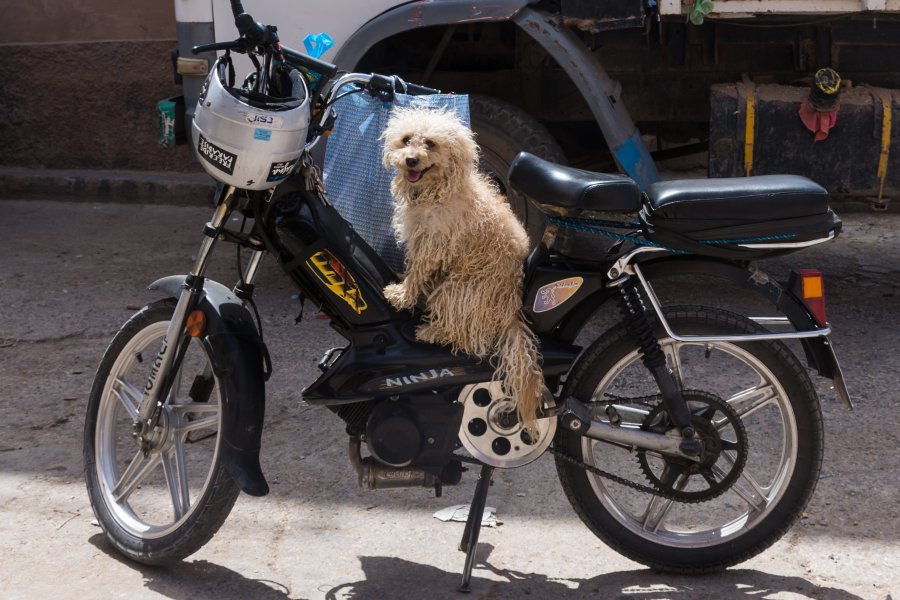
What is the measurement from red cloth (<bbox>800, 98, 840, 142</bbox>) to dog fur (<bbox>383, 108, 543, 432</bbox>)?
7.80ft

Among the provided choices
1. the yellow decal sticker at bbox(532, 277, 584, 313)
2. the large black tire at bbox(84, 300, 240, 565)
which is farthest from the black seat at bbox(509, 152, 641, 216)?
the large black tire at bbox(84, 300, 240, 565)

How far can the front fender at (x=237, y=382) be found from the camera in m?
3.01

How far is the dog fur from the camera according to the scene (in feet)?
9.14

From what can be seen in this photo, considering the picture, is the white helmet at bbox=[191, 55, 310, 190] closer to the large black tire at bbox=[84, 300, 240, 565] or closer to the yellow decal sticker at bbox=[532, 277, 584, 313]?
the large black tire at bbox=[84, 300, 240, 565]

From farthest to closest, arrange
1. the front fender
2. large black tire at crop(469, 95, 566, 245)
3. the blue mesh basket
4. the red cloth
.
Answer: large black tire at crop(469, 95, 566, 245) → the red cloth → the blue mesh basket → the front fender

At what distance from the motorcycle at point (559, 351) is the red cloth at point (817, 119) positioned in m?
2.08

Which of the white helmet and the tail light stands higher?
the white helmet

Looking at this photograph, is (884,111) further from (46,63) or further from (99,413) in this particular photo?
(46,63)

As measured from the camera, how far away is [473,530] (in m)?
2.99

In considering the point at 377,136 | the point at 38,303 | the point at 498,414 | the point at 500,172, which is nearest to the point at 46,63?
the point at 38,303

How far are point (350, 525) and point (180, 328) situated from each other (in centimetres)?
82

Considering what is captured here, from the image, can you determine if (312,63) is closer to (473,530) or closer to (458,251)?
(458,251)

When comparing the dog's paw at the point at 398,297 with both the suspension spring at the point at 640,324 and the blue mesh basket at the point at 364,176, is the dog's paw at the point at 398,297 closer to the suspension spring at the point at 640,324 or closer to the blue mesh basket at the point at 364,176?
the blue mesh basket at the point at 364,176

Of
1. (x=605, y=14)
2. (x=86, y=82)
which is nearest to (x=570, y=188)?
(x=605, y=14)
